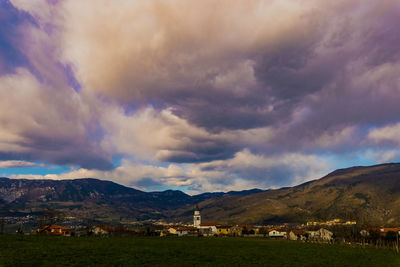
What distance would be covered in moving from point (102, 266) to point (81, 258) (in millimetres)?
9307

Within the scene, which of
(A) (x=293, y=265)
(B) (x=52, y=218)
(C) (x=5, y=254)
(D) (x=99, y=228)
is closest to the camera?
(C) (x=5, y=254)

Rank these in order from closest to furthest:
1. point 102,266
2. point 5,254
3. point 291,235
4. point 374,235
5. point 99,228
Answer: point 102,266
point 5,254
point 374,235
point 99,228
point 291,235

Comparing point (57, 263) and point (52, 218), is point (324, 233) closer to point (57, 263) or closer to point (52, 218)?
point (52, 218)

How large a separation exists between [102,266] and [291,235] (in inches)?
6467

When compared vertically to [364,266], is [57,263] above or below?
above

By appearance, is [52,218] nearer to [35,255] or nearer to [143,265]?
[35,255]

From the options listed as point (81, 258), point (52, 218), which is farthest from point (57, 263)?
point (52, 218)

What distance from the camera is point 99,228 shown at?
16138cm

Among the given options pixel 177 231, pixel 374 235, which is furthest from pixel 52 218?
pixel 374 235

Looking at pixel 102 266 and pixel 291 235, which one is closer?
pixel 102 266

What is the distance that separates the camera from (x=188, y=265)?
4381 centimetres

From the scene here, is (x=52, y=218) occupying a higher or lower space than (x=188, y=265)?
higher

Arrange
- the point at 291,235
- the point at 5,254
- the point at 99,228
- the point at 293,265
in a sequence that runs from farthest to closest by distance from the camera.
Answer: the point at 291,235 < the point at 99,228 < the point at 293,265 < the point at 5,254

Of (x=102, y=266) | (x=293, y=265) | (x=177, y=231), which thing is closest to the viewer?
(x=102, y=266)
